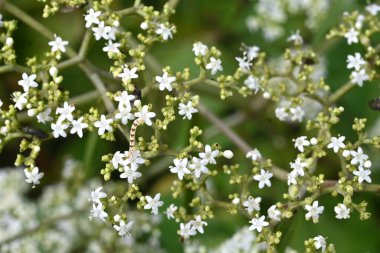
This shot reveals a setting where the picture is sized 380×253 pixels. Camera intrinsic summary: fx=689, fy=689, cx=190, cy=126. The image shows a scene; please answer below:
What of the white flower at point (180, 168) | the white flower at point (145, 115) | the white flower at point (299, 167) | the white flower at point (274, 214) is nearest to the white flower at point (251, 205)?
the white flower at point (274, 214)

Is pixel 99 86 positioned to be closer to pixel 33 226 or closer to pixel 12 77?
pixel 33 226

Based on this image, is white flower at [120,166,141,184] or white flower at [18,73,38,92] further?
white flower at [18,73,38,92]

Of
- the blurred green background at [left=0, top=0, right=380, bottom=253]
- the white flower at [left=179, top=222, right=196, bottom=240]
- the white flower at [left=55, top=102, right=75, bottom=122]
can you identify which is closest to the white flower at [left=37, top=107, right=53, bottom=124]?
the white flower at [left=55, top=102, right=75, bottom=122]

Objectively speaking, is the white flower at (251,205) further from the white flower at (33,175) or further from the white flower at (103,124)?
the white flower at (33,175)

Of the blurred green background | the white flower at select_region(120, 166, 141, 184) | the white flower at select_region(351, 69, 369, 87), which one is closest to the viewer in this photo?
the white flower at select_region(120, 166, 141, 184)

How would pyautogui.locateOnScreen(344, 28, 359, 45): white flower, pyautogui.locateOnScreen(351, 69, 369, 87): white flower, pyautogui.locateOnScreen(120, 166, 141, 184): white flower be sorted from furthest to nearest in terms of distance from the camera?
pyautogui.locateOnScreen(344, 28, 359, 45): white flower < pyautogui.locateOnScreen(351, 69, 369, 87): white flower < pyautogui.locateOnScreen(120, 166, 141, 184): white flower

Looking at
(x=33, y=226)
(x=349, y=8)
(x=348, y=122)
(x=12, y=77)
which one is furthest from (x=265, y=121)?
(x=12, y=77)

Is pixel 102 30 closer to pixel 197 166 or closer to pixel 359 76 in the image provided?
pixel 197 166

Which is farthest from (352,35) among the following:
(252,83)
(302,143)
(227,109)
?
(227,109)

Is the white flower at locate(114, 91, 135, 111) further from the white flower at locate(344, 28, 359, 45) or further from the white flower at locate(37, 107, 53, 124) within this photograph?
the white flower at locate(344, 28, 359, 45)
